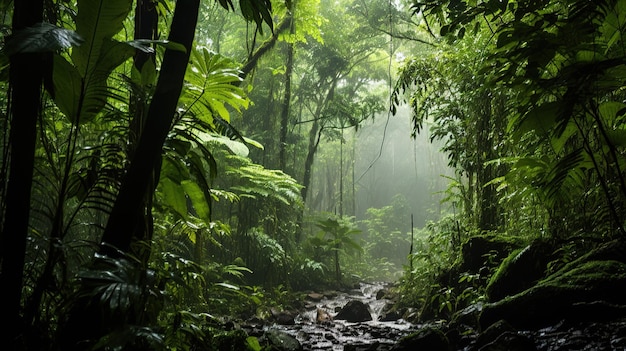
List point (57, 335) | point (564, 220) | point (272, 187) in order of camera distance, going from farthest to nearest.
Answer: point (272, 187) < point (564, 220) < point (57, 335)

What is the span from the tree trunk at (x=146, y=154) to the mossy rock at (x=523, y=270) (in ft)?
11.2

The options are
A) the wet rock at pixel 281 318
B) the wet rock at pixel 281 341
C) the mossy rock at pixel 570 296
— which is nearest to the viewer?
the mossy rock at pixel 570 296

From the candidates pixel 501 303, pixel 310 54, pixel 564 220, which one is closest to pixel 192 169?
pixel 501 303

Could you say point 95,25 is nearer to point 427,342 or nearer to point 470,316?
point 427,342

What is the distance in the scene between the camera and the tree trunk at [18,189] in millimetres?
1603

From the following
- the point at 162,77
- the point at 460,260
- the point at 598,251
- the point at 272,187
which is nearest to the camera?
the point at 162,77

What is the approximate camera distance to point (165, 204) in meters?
2.76

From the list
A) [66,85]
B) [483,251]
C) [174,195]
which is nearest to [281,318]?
[483,251]

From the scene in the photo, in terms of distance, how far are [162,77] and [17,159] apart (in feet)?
2.34

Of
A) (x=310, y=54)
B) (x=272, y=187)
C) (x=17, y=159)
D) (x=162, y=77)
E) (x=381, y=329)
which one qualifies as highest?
(x=310, y=54)

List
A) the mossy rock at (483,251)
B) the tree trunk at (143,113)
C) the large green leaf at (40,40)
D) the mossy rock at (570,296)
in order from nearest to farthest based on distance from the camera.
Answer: the large green leaf at (40,40) < the tree trunk at (143,113) < the mossy rock at (570,296) < the mossy rock at (483,251)

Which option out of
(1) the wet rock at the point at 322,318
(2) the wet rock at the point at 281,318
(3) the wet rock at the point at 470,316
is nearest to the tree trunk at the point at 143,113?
(3) the wet rock at the point at 470,316

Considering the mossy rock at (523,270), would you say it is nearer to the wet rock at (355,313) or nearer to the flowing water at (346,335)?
the flowing water at (346,335)

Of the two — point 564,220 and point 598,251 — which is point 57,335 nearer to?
point 598,251
